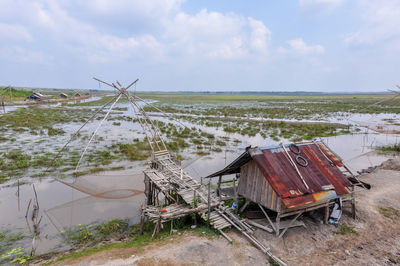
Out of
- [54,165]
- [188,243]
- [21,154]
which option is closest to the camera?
[188,243]

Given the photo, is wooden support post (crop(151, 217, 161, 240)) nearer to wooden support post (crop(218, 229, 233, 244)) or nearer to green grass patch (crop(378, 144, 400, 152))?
wooden support post (crop(218, 229, 233, 244))

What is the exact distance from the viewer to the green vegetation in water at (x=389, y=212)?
1023cm

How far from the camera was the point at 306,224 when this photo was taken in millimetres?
9320

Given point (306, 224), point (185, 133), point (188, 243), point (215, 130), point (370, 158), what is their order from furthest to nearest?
point (215, 130) < point (185, 133) < point (370, 158) < point (306, 224) < point (188, 243)

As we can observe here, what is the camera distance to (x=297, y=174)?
9.12 metres

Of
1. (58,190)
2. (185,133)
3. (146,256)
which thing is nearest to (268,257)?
(146,256)

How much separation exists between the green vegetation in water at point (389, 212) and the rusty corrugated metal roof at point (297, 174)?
8.96 ft

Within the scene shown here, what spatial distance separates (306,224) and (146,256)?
6278mm

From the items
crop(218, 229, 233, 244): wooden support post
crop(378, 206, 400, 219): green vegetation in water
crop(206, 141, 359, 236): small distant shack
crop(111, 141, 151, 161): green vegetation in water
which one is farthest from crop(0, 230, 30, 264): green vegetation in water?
crop(378, 206, 400, 219): green vegetation in water

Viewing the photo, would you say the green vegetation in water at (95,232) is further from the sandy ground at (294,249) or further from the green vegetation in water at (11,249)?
the sandy ground at (294,249)

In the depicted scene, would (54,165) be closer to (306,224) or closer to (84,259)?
(84,259)

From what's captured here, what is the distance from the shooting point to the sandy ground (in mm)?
7305

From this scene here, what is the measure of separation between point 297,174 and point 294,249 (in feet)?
8.87

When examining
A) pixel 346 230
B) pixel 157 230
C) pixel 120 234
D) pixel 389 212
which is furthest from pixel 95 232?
pixel 389 212
